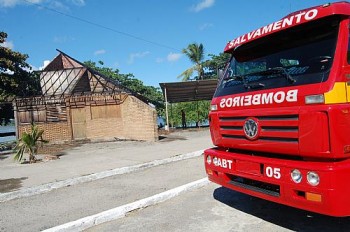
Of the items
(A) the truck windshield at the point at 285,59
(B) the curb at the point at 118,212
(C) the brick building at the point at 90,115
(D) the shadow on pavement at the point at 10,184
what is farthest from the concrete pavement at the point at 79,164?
(A) the truck windshield at the point at 285,59

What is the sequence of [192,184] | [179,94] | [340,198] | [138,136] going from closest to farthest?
[340,198]
[192,184]
[138,136]
[179,94]

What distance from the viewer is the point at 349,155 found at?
3600mm

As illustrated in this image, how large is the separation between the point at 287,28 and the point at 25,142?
8.87 metres

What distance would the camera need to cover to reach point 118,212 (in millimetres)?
5309

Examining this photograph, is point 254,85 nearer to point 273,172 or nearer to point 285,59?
point 285,59

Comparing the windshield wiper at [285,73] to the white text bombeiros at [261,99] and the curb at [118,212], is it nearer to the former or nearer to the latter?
the white text bombeiros at [261,99]

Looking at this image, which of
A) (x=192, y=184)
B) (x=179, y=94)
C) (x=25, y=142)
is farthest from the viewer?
(x=179, y=94)

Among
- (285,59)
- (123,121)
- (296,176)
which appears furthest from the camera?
(123,121)

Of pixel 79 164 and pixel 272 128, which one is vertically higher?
pixel 272 128

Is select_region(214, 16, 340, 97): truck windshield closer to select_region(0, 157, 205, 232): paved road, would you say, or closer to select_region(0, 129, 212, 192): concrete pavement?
select_region(0, 157, 205, 232): paved road

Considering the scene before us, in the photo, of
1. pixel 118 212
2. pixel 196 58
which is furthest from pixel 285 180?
pixel 196 58

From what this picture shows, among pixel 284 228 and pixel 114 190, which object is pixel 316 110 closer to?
pixel 284 228

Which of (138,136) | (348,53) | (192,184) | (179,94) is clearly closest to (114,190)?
(192,184)

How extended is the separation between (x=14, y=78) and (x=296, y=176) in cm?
2023
